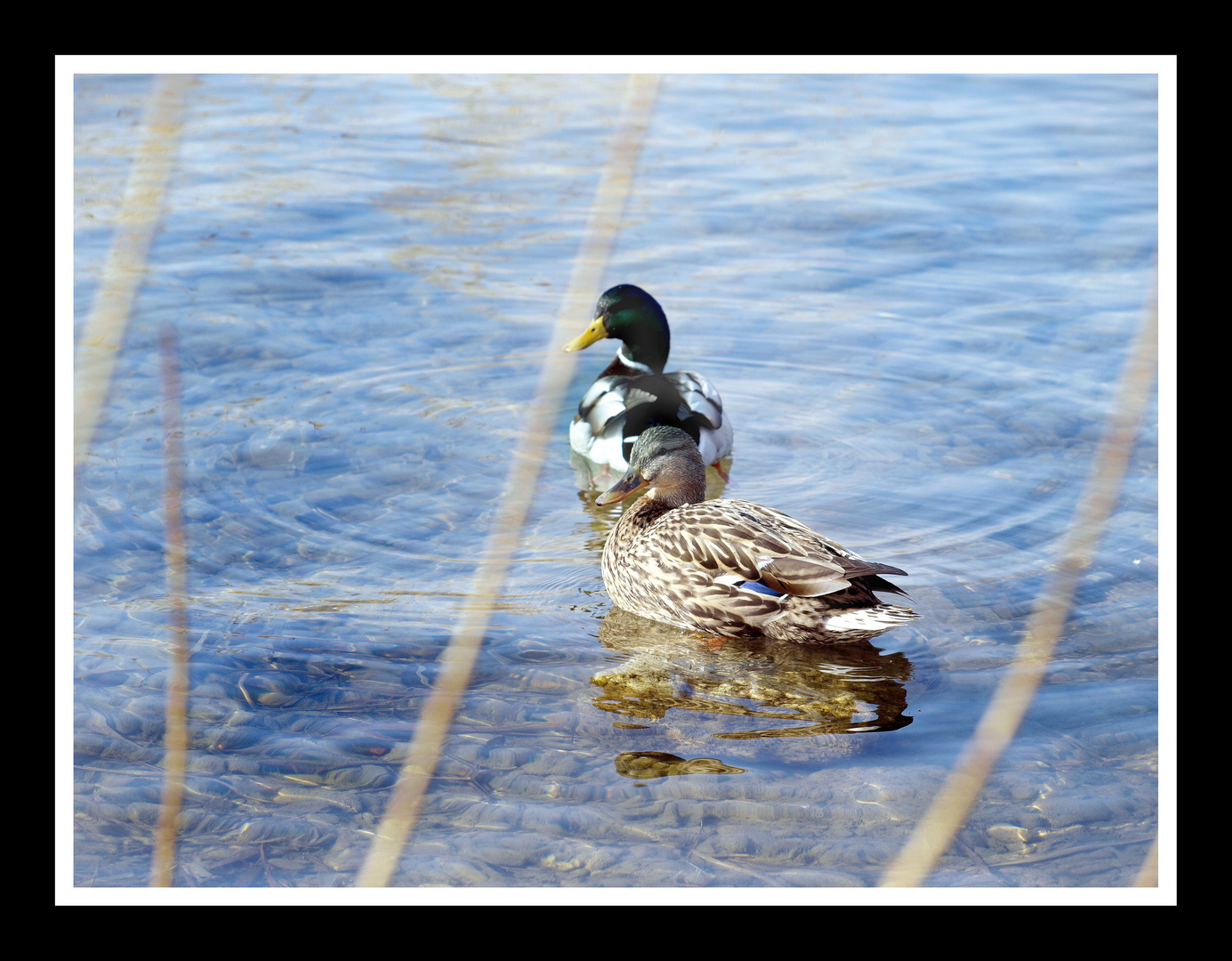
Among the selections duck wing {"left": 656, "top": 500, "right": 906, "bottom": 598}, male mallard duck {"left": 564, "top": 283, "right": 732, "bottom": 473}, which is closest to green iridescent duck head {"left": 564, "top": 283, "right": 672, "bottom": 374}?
male mallard duck {"left": 564, "top": 283, "right": 732, "bottom": 473}

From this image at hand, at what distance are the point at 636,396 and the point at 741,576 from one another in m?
2.53

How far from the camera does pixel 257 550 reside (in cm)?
631

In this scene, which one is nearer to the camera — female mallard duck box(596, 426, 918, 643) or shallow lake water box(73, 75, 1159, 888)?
shallow lake water box(73, 75, 1159, 888)

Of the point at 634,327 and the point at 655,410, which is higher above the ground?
the point at 634,327

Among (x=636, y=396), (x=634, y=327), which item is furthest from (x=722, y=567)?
(x=634, y=327)

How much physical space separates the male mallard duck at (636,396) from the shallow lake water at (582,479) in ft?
1.02

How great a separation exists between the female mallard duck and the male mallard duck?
44.9 inches

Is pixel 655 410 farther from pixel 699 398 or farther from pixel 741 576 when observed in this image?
pixel 741 576

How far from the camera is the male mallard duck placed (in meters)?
7.53

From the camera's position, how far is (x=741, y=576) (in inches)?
222

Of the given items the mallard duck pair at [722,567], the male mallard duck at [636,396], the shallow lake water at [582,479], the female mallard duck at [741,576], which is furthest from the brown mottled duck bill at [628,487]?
the male mallard duck at [636,396]

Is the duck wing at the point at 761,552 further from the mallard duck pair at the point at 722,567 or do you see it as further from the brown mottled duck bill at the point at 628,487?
the brown mottled duck bill at the point at 628,487

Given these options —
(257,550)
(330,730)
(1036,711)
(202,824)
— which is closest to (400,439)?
(257,550)

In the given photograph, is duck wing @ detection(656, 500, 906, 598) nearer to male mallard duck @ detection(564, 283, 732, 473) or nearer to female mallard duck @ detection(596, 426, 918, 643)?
female mallard duck @ detection(596, 426, 918, 643)
